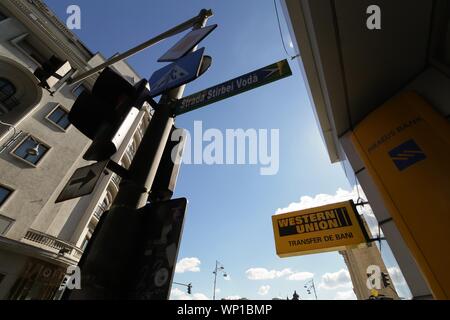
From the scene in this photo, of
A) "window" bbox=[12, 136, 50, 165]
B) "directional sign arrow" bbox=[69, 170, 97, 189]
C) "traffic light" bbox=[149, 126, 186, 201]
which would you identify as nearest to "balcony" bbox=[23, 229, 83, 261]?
"window" bbox=[12, 136, 50, 165]

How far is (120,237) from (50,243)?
53.1 feet

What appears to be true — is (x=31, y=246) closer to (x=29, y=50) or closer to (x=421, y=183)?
(x=29, y=50)

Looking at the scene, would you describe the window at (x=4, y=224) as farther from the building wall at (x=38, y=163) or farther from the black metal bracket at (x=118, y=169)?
the black metal bracket at (x=118, y=169)

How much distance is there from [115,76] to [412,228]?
3674 millimetres

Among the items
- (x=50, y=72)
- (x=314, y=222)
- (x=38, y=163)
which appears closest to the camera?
(x=50, y=72)

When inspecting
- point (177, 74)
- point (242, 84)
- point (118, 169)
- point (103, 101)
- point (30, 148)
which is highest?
point (30, 148)

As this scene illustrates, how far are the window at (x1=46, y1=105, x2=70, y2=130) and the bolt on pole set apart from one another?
59.6 ft

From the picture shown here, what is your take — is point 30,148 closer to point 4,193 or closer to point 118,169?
point 4,193

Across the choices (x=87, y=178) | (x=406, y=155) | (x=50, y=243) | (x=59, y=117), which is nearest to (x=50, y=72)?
(x=87, y=178)

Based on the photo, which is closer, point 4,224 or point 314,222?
point 314,222

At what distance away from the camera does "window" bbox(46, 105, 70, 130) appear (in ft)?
51.8

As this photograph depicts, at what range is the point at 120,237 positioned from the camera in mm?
1370

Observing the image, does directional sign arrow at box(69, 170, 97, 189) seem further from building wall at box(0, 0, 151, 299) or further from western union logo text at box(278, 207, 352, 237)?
building wall at box(0, 0, 151, 299)

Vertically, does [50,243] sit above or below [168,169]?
above
